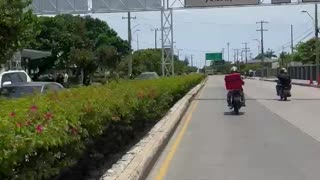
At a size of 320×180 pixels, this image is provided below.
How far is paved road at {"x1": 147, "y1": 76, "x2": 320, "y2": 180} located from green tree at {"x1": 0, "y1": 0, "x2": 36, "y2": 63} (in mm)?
5849

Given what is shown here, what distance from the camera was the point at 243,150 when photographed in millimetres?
12656

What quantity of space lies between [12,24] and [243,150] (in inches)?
354

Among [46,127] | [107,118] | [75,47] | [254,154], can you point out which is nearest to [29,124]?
[46,127]

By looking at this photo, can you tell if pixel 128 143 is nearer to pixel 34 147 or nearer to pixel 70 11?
pixel 34 147

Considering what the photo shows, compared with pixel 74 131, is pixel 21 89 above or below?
above

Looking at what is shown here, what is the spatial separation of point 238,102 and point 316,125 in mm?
5015

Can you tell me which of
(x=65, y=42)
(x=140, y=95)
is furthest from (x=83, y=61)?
(x=140, y=95)

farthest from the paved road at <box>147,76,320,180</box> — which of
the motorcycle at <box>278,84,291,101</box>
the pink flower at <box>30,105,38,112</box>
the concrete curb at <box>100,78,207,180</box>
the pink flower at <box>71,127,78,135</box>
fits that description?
the motorcycle at <box>278,84,291,101</box>

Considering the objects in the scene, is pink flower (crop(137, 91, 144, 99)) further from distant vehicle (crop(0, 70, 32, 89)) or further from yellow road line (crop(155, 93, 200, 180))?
distant vehicle (crop(0, 70, 32, 89))

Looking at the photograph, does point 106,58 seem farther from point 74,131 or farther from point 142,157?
point 74,131

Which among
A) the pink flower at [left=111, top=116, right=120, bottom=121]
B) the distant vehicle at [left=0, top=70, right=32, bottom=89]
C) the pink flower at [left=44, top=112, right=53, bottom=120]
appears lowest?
the pink flower at [left=111, top=116, right=120, bottom=121]

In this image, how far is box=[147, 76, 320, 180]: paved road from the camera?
984cm

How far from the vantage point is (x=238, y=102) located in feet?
75.2

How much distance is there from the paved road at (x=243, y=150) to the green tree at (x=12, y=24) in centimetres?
585
